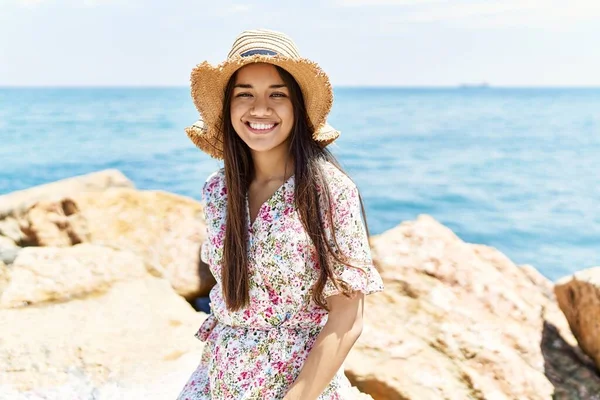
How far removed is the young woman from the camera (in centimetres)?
226

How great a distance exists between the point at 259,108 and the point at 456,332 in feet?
7.25

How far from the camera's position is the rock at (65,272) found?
402 cm

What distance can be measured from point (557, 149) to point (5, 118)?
1131 inches

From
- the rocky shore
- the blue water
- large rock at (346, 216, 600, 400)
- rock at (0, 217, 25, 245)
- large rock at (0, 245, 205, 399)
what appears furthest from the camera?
the blue water

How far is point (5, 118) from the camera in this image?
37.2 metres

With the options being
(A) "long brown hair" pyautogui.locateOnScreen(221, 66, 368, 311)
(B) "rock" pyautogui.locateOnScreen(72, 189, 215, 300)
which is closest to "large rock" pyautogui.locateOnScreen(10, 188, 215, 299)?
(B) "rock" pyautogui.locateOnScreen(72, 189, 215, 300)

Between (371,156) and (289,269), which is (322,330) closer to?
(289,269)

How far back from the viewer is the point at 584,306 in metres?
4.26

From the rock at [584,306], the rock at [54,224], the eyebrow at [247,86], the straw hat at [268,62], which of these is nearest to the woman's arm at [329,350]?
the straw hat at [268,62]

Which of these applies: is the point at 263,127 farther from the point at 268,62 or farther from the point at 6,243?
the point at 6,243

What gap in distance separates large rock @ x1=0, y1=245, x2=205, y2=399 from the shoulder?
1158 millimetres

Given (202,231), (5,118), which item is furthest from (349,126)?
(202,231)

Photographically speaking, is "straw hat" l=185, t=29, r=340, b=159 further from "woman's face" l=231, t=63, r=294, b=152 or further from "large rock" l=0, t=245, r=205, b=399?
"large rock" l=0, t=245, r=205, b=399

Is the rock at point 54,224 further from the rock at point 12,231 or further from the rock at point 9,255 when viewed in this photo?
the rock at point 9,255
